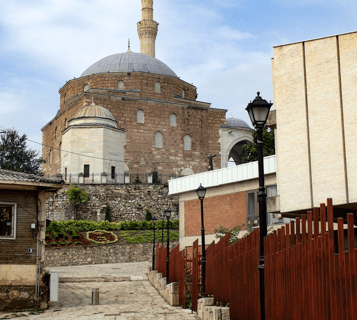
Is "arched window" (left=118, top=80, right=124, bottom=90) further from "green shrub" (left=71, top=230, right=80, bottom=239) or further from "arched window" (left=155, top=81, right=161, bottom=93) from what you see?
"green shrub" (left=71, top=230, right=80, bottom=239)

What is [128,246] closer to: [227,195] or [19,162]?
[227,195]

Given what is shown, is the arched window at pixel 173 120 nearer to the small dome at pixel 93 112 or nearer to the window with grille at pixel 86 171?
the small dome at pixel 93 112

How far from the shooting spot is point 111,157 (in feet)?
132

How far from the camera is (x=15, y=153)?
4250 centimetres

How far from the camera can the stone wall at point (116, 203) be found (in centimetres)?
3503

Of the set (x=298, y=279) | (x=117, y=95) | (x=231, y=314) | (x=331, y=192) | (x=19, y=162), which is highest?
(x=117, y=95)

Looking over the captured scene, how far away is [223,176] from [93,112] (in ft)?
66.2

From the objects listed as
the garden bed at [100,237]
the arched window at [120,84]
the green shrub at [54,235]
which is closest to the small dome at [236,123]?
the arched window at [120,84]

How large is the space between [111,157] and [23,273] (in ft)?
83.8

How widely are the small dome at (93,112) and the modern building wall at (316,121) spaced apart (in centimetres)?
2865

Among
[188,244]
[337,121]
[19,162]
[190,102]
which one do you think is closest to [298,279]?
[337,121]

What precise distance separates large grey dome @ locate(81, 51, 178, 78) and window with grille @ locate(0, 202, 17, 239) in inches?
1342

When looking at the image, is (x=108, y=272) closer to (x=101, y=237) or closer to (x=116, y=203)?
(x=101, y=237)

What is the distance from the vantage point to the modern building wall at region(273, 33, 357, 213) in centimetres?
1109
